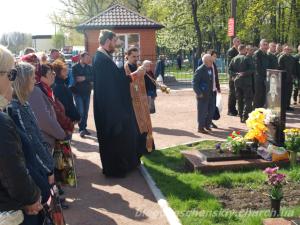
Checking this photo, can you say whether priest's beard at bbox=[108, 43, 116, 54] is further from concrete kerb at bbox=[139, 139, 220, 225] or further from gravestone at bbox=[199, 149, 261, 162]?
gravestone at bbox=[199, 149, 261, 162]

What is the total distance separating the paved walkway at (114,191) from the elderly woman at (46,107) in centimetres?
101

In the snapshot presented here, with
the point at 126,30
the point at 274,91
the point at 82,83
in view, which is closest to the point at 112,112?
Answer: the point at 274,91

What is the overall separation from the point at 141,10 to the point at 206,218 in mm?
41300

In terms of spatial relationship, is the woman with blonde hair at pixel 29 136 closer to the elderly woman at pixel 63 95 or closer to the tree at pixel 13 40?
the elderly woman at pixel 63 95

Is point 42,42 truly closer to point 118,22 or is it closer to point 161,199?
point 118,22

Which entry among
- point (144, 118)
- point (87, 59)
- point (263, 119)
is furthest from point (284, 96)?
point (87, 59)

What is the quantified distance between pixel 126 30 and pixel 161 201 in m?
18.5

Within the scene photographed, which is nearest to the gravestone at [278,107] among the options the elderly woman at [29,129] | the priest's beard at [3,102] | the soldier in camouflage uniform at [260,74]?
the soldier in camouflage uniform at [260,74]

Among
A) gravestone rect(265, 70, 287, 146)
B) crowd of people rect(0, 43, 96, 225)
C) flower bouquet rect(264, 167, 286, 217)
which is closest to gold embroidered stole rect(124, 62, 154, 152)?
gravestone rect(265, 70, 287, 146)

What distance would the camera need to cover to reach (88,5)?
47.6m

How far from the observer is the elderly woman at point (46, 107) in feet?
→ 16.4

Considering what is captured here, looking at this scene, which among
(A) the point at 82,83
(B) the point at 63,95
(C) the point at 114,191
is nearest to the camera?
(B) the point at 63,95

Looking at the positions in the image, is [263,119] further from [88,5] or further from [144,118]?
[88,5]

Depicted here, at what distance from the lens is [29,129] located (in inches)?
129
